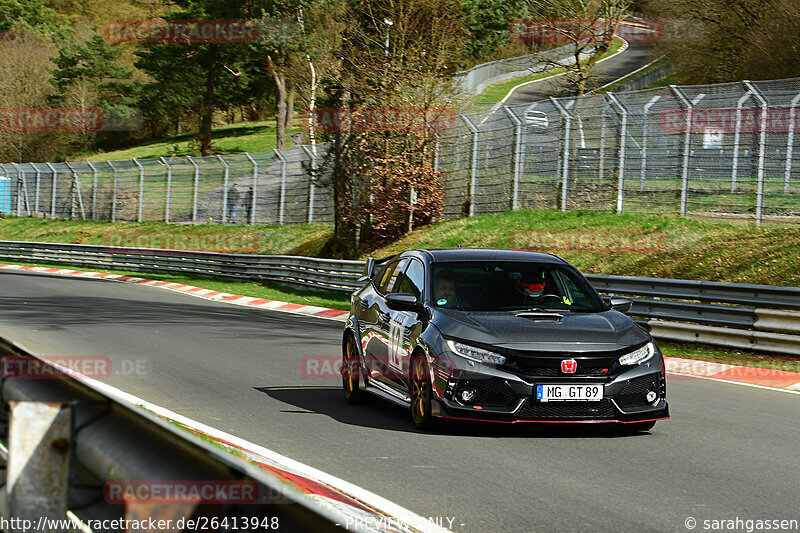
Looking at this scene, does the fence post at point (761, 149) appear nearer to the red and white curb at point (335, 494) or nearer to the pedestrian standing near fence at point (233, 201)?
the red and white curb at point (335, 494)

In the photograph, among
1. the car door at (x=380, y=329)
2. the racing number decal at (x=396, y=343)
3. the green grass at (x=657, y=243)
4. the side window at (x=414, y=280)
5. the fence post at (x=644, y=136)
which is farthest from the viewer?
the fence post at (x=644, y=136)

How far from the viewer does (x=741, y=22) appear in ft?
138

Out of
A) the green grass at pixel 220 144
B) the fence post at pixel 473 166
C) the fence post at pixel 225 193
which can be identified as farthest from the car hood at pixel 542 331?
the green grass at pixel 220 144

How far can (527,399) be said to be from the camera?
25.8 ft

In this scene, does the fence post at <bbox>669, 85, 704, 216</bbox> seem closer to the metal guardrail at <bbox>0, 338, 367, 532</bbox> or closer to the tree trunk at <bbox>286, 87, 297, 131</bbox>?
the metal guardrail at <bbox>0, 338, 367, 532</bbox>

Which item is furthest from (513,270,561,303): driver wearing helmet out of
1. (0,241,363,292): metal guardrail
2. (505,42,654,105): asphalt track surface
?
(505,42,654,105): asphalt track surface

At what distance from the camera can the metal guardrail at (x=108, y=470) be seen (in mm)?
2397

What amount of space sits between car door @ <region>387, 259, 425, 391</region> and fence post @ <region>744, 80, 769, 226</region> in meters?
12.3

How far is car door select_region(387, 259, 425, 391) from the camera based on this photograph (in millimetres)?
8883

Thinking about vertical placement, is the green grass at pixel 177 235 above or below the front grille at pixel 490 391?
below

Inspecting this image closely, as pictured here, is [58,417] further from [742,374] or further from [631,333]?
[742,374]

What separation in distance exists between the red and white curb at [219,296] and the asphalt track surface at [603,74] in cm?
3072

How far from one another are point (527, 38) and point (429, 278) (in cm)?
8048

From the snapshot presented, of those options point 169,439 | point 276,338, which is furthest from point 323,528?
point 276,338
